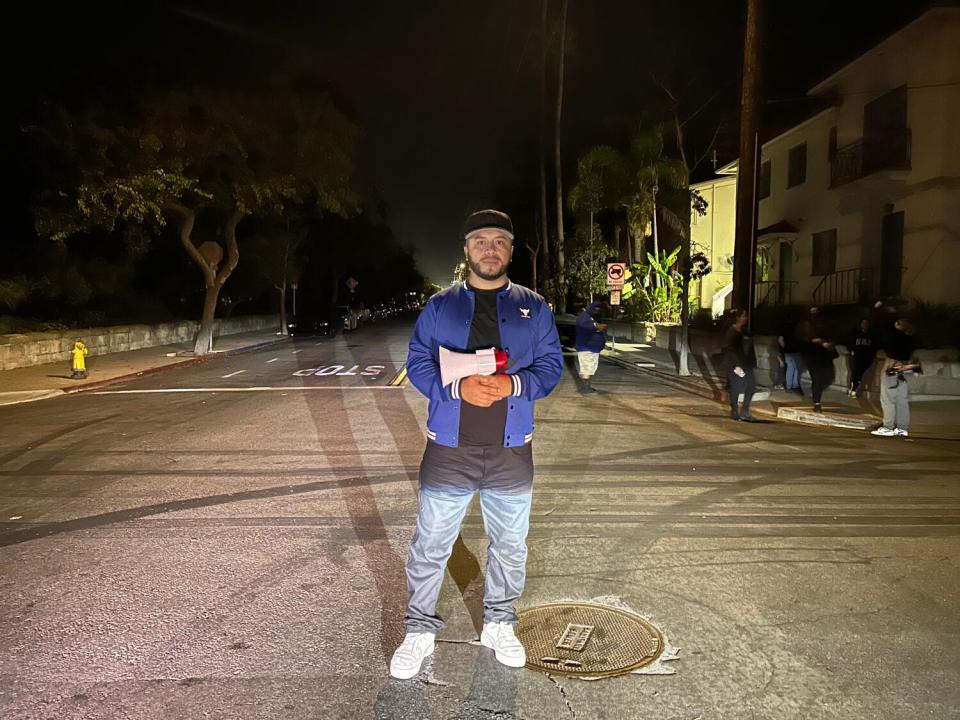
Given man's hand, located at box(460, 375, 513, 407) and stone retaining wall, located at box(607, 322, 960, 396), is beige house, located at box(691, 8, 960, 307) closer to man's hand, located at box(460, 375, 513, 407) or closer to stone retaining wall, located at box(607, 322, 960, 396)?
stone retaining wall, located at box(607, 322, 960, 396)

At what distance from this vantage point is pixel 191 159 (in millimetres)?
23172

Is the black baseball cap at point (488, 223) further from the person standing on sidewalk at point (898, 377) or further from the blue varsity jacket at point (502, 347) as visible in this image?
the person standing on sidewalk at point (898, 377)

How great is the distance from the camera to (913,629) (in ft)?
13.8

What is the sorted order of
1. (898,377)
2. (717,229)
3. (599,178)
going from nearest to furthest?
(898,377)
(717,229)
(599,178)

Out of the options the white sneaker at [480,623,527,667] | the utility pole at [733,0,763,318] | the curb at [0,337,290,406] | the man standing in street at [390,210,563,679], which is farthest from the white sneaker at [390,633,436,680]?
the utility pole at [733,0,763,318]

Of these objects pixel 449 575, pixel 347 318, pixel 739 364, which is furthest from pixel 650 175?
pixel 449 575

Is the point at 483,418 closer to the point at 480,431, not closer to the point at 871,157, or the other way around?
the point at 480,431

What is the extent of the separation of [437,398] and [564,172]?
55.8 metres

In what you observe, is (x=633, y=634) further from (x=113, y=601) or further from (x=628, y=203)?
(x=628, y=203)

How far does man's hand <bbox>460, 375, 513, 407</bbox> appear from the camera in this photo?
3.43 m

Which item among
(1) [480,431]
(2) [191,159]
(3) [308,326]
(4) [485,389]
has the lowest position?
(3) [308,326]

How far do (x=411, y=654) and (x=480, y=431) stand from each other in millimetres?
1094

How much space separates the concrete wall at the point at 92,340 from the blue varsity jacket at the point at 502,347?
19204mm

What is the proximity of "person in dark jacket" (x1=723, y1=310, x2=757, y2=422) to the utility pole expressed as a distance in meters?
4.30
